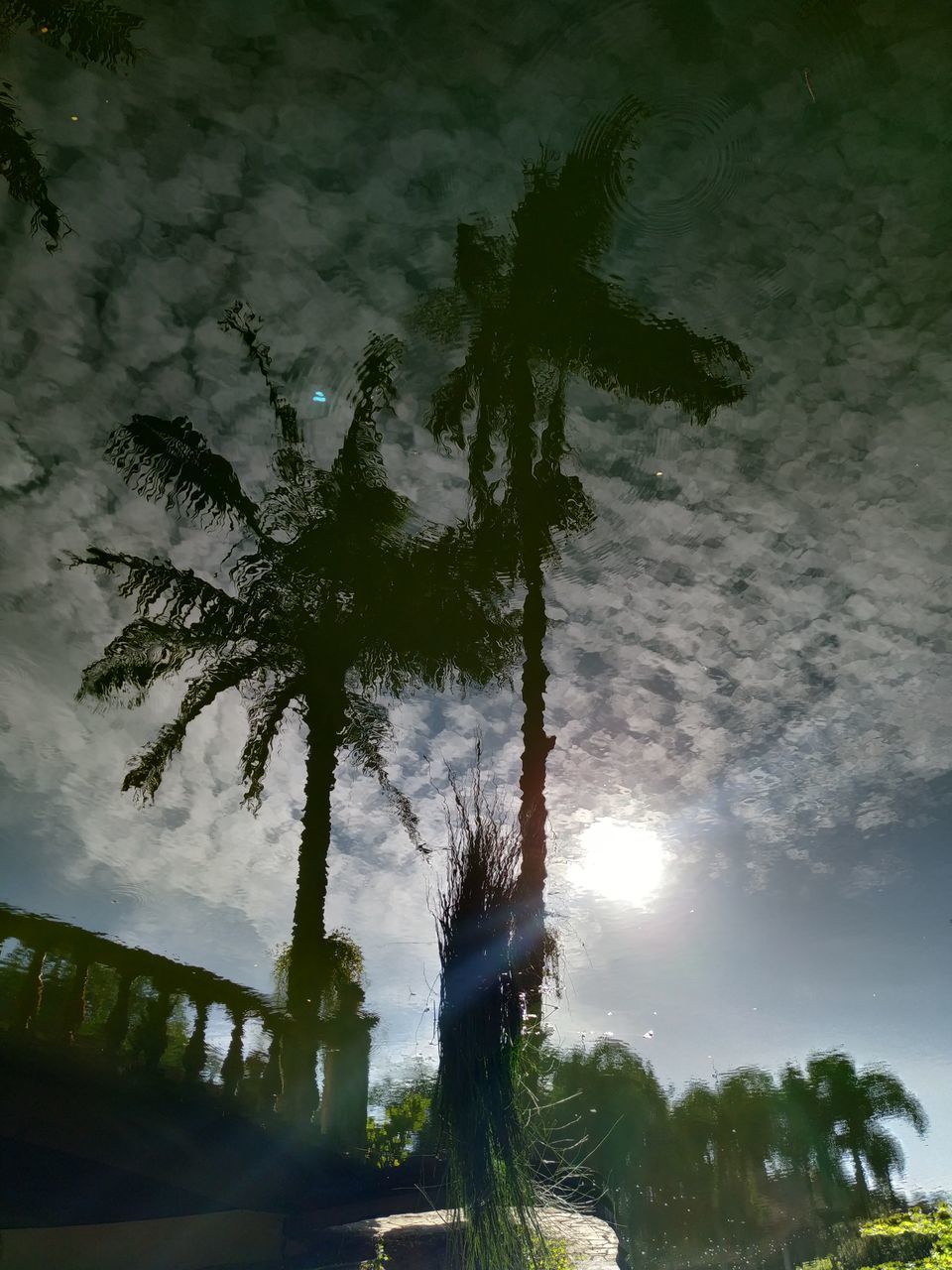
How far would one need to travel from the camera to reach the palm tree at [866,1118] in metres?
44.8

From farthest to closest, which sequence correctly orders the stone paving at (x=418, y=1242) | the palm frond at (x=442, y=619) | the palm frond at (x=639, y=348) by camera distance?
1. the palm frond at (x=442, y=619)
2. the palm frond at (x=639, y=348)
3. the stone paving at (x=418, y=1242)

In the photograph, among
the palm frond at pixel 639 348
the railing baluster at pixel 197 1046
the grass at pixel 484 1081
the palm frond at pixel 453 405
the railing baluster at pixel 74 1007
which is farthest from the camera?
the palm frond at pixel 453 405

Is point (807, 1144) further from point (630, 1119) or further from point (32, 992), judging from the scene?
point (32, 992)

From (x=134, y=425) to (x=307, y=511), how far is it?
2628mm

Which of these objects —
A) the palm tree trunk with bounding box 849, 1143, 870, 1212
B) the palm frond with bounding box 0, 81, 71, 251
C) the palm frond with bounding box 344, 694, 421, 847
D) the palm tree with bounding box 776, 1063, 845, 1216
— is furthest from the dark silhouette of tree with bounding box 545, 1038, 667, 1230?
the palm frond with bounding box 0, 81, 71, 251

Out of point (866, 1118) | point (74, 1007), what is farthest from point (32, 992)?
point (866, 1118)

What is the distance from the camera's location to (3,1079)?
4.35 meters

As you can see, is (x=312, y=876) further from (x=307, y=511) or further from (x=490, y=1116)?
(x=490, y=1116)

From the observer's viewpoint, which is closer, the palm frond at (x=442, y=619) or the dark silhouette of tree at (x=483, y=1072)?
the dark silhouette of tree at (x=483, y=1072)

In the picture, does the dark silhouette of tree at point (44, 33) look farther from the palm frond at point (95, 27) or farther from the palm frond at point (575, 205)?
the palm frond at point (575, 205)

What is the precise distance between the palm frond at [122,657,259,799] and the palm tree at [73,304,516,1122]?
0.02 meters

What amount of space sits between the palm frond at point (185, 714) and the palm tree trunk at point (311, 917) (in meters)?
1.35

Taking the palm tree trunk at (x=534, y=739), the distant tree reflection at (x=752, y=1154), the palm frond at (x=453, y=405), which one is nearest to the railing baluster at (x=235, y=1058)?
the palm tree trunk at (x=534, y=739)

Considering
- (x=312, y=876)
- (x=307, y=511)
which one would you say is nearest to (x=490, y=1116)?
(x=312, y=876)
